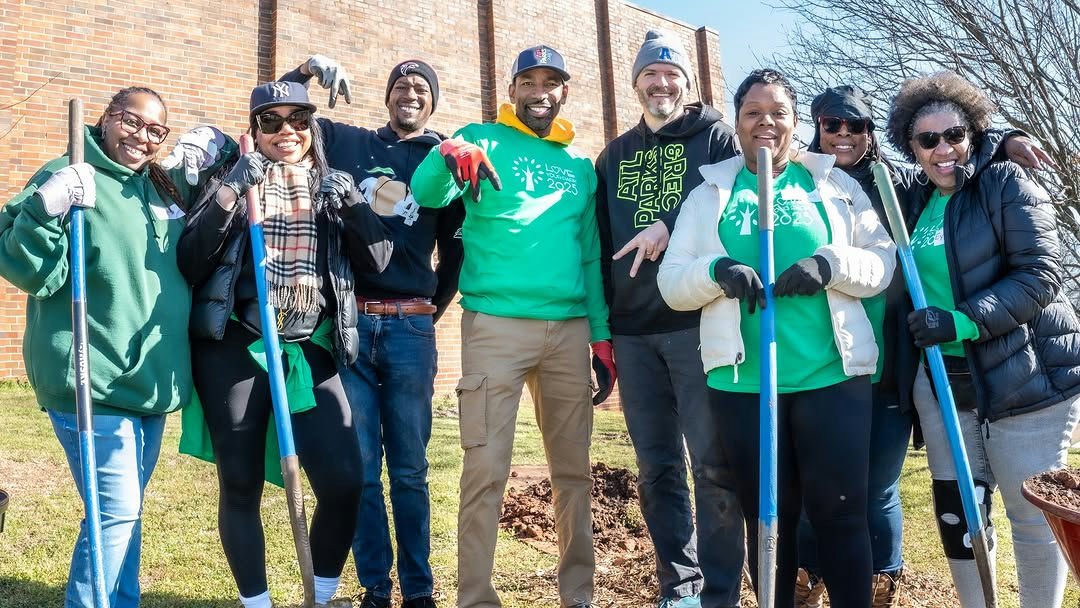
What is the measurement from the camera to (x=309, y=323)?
316 cm

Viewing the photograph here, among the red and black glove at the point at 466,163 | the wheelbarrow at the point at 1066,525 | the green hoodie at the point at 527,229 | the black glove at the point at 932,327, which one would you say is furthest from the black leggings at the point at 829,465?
the red and black glove at the point at 466,163

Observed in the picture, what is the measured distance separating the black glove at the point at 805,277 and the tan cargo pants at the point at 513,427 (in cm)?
116

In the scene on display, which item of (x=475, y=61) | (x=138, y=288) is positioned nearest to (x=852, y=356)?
(x=138, y=288)

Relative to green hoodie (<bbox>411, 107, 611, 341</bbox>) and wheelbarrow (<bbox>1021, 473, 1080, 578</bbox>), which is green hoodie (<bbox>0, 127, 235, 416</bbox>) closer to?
green hoodie (<bbox>411, 107, 611, 341</bbox>)

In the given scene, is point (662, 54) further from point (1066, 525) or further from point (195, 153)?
point (1066, 525)

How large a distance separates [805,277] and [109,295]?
2.40 meters

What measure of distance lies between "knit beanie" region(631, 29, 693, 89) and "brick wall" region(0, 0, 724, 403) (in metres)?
5.45

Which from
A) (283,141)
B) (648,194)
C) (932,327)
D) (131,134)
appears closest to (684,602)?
(932,327)

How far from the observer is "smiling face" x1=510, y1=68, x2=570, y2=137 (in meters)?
3.67

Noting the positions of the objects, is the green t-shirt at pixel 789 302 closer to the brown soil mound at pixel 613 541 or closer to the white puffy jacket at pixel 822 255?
the white puffy jacket at pixel 822 255

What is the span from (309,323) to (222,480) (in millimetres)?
660

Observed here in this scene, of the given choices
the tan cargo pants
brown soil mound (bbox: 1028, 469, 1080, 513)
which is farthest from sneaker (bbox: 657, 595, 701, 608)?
brown soil mound (bbox: 1028, 469, 1080, 513)

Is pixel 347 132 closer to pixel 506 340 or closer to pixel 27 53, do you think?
pixel 506 340

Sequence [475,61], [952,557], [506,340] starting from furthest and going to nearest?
[475,61] < [506,340] < [952,557]
